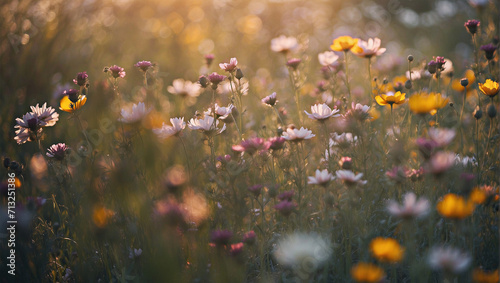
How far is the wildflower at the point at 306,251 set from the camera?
1.24 meters

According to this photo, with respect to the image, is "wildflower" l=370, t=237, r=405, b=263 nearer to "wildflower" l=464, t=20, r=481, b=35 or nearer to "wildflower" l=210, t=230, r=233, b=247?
"wildflower" l=210, t=230, r=233, b=247

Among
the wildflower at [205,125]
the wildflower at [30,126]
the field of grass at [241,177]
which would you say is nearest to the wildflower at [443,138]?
the field of grass at [241,177]

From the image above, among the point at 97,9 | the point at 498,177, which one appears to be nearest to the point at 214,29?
the point at 97,9

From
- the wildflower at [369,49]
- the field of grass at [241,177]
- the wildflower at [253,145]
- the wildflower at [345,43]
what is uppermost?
the wildflower at [345,43]

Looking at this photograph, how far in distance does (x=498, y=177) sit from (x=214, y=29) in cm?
386

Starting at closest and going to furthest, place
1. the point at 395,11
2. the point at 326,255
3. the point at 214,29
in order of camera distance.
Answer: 1. the point at 326,255
2. the point at 214,29
3. the point at 395,11

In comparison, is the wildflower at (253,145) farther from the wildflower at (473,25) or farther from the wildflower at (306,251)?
the wildflower at (473,25)

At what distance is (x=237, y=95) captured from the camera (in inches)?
80.3

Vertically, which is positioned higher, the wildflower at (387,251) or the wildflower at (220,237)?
the wildflower at (387,251)

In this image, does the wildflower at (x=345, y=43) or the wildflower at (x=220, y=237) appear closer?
the wildflower at (x=220, y=237)

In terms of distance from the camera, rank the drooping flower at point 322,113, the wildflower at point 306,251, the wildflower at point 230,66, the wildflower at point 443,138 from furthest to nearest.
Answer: the wildflower at point 230,66 → the drooping flower at point 322,113 → the wildflower at point 443,138 → the wildflower at point 306,251

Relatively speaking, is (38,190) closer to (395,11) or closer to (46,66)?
(46,66)

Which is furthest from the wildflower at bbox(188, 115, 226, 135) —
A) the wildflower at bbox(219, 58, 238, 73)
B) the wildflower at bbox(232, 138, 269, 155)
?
the wildflower at bbox(219, 58, 238, 73)

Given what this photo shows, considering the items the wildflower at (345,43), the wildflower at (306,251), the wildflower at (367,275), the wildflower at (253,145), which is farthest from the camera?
the wildflower at (345,43)
